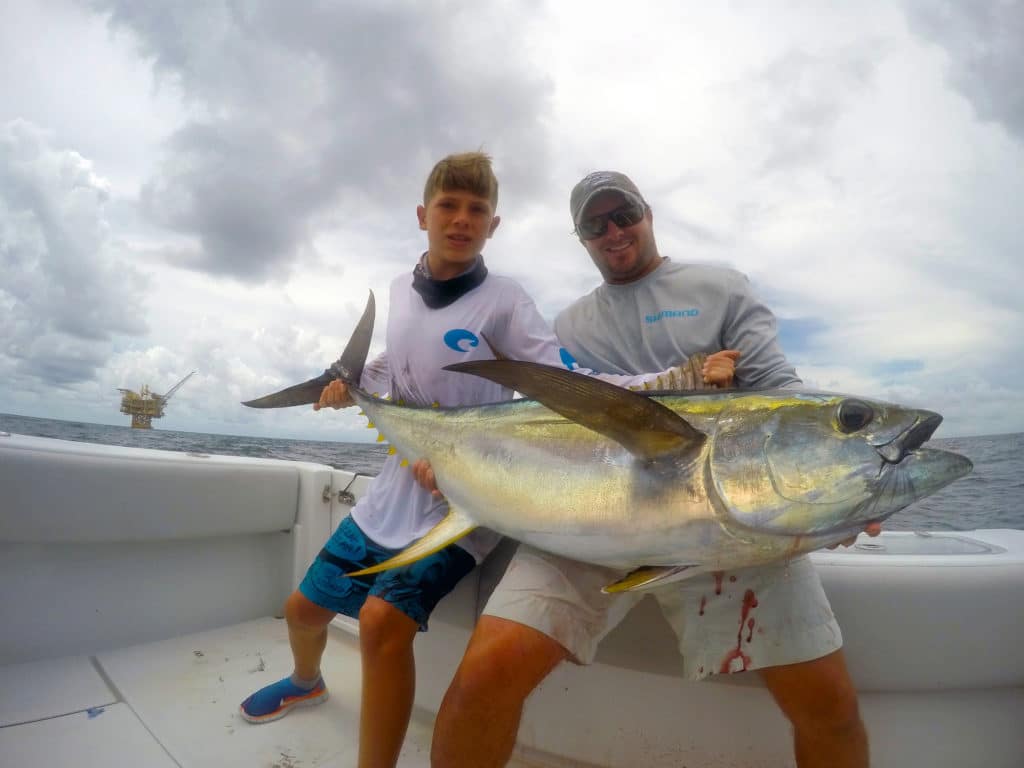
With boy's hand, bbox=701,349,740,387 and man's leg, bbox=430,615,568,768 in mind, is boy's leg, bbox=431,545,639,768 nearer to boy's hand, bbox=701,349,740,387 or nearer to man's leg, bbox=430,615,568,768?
man's leg, bbox=430,615,568,768

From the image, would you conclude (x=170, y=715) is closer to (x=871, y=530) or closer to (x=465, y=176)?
(x=465, y=176)

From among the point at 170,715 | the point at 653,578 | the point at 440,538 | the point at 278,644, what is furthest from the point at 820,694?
the point at 278,644

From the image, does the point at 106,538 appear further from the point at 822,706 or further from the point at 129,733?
the point at 822,706

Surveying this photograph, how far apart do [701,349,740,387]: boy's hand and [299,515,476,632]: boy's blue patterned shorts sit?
0.92 meters

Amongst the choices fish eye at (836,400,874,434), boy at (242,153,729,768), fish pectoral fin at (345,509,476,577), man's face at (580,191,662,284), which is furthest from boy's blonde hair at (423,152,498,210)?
fish eye at (836,400,874,434)

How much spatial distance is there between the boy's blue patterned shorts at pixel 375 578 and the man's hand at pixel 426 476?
7.8 inches

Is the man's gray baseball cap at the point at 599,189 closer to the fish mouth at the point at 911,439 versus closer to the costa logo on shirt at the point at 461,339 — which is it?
the costa logo on shirt at the point at 461,339

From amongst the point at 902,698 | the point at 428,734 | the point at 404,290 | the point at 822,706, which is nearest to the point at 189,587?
the point at 428,734

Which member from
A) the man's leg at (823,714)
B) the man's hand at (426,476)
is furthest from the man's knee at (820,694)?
the man's hand at (426,476)

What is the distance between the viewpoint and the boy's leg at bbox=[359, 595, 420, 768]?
1477 millimetres

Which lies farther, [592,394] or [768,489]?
[592,394]

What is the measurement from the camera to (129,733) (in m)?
1.80

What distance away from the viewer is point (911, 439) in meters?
1.04

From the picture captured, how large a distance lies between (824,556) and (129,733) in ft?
7.78
